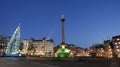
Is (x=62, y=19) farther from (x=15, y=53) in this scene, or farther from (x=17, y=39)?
(x=15, y=53)

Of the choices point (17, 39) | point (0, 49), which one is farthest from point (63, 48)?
point (0, 49)

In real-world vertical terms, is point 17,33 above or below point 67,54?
above

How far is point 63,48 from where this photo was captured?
86375 millimetres

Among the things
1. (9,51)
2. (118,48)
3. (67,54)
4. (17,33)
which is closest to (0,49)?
(9,51)

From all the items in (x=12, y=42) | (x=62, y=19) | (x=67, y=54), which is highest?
(x=62, y=19)

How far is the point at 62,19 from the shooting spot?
327 feet

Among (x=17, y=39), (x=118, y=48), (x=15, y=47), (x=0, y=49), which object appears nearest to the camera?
(x=17, y=39)

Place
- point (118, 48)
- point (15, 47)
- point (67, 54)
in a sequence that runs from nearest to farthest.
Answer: point (67, 54) → point (15, 47) → point (118, 48)

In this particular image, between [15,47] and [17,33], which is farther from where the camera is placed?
[15,47]

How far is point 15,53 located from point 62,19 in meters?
41.2

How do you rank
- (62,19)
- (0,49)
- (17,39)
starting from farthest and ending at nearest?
1. (0,49)
2. (17,39)
3. (62,19)

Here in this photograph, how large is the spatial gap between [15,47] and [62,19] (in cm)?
3928

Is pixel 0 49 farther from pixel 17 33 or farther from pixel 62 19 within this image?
pixel 62 19

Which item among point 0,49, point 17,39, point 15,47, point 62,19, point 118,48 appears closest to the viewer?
point 62,19
